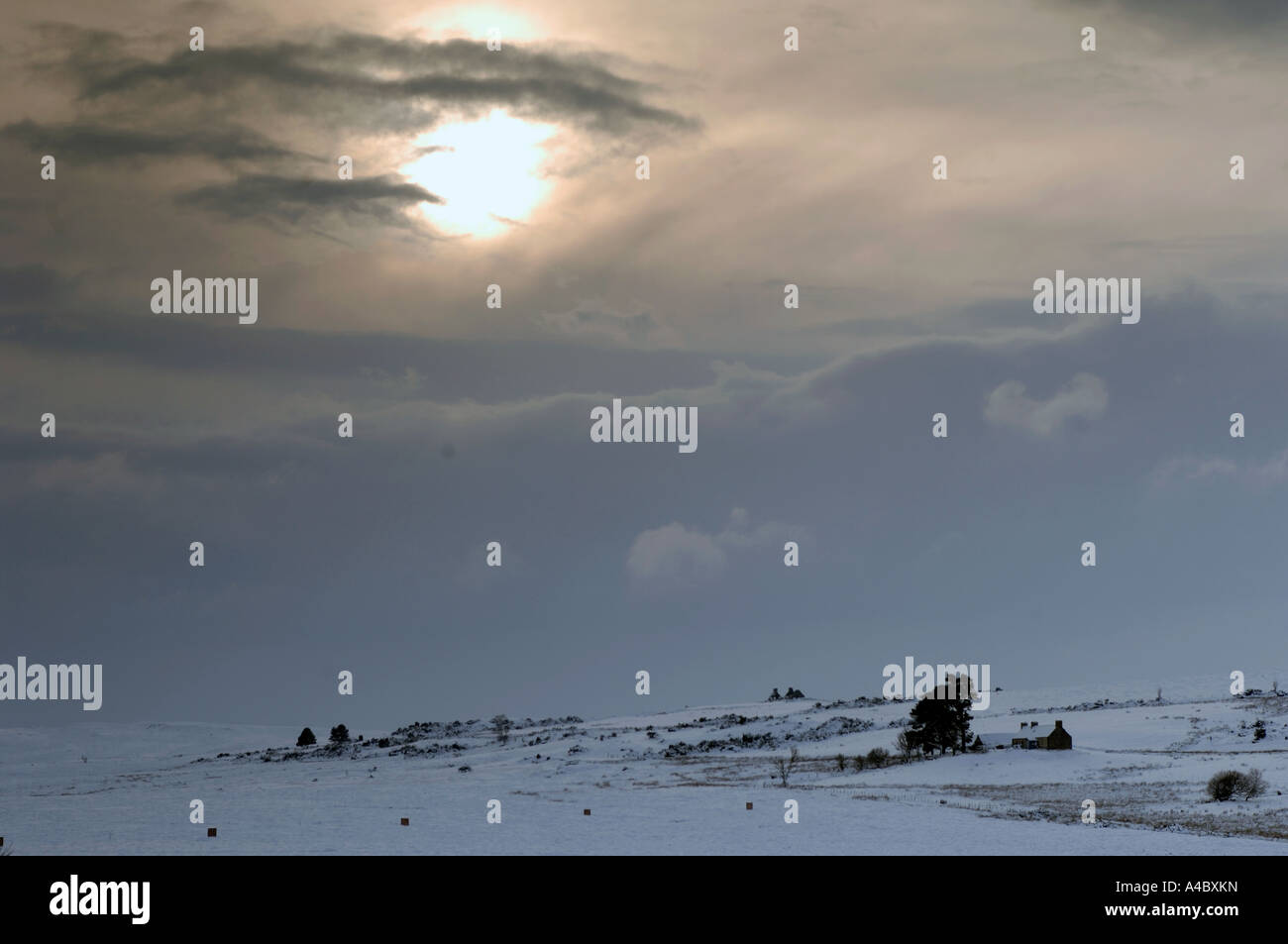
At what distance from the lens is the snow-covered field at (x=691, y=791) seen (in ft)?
145

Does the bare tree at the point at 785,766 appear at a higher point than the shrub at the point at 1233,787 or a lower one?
lower

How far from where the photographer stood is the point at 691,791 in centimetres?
6769

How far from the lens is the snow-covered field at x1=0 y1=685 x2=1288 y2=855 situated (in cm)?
4425

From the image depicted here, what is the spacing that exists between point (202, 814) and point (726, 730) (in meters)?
78.8

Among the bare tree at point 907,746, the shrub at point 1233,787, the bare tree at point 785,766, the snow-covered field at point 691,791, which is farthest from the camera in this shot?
the bare tree at point 907,746

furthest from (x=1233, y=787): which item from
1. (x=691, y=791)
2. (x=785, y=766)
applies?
(x=785, y=766)

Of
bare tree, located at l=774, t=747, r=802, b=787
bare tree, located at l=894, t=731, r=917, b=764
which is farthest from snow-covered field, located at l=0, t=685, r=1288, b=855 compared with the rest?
bare tree, located at l=894, t=731, r=917, b=764

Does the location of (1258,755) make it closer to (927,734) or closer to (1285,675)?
(927,734)

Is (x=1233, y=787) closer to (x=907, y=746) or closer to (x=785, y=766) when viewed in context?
(x=907, y=746)

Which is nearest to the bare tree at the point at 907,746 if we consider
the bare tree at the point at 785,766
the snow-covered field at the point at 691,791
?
the snow-covered field at the point at 691,791

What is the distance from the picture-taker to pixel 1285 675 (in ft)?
559

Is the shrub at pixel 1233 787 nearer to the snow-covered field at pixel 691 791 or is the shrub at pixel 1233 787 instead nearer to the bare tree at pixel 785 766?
the snow-covered field at pixel 691 791

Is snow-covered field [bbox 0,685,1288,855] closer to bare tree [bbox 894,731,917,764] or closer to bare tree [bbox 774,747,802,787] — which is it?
bare tree [bbox 774,747,802,787]
